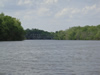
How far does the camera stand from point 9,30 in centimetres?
11275

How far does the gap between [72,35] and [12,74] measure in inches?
7146

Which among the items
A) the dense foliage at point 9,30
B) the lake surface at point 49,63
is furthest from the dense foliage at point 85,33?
the lake surface at point 49,63

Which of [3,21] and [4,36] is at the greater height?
[3,21]

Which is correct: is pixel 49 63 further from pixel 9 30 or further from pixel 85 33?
pixel 85 33

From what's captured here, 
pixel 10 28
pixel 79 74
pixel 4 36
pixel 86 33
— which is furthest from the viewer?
pixel 86 33

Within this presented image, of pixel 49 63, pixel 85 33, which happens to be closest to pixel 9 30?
pixel 85 33

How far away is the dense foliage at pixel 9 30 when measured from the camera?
106662mm

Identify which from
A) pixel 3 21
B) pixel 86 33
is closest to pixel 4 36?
pixel 3 21

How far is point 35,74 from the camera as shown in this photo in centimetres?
1427

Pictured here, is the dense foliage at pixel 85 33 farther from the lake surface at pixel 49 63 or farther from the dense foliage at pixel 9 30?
the lake surface at pixel 49 63

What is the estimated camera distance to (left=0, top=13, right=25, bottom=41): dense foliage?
107m

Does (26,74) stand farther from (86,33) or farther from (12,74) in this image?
(86,33)

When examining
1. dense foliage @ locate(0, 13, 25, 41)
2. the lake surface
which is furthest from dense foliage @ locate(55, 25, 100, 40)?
the lake surface

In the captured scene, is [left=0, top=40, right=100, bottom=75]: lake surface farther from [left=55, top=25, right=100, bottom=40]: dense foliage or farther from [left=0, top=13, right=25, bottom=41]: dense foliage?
[left=55, top=25, right=100, bottom=40]: dense foliage
